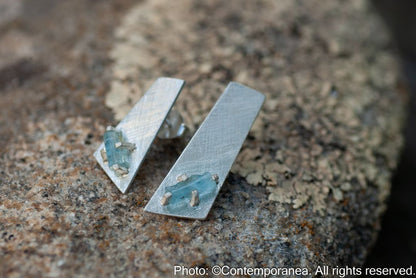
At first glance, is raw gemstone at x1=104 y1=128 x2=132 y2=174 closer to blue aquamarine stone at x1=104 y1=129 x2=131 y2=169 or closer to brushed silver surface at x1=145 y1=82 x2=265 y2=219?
blue aquamarine stone at x1=104 y1=129 x2=131 y2=169

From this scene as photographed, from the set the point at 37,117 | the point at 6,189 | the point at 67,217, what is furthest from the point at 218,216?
the point at 37,117

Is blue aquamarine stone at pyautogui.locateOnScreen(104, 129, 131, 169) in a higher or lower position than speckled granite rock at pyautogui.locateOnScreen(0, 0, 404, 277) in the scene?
higher

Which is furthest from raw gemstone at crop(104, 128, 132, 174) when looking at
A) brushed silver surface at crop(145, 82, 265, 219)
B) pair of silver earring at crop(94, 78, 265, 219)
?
brushed silver surface at crop(145, 82, 265, 219)

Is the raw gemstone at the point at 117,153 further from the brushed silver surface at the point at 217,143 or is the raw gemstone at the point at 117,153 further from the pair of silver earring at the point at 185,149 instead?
the brushed silver surface at the point at 217,143

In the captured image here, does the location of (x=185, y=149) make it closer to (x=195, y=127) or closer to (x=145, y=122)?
(x=145, y=122)

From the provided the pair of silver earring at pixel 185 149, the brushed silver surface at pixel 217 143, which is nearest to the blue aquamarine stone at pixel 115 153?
the pair of silver earring at pixel 185 149
